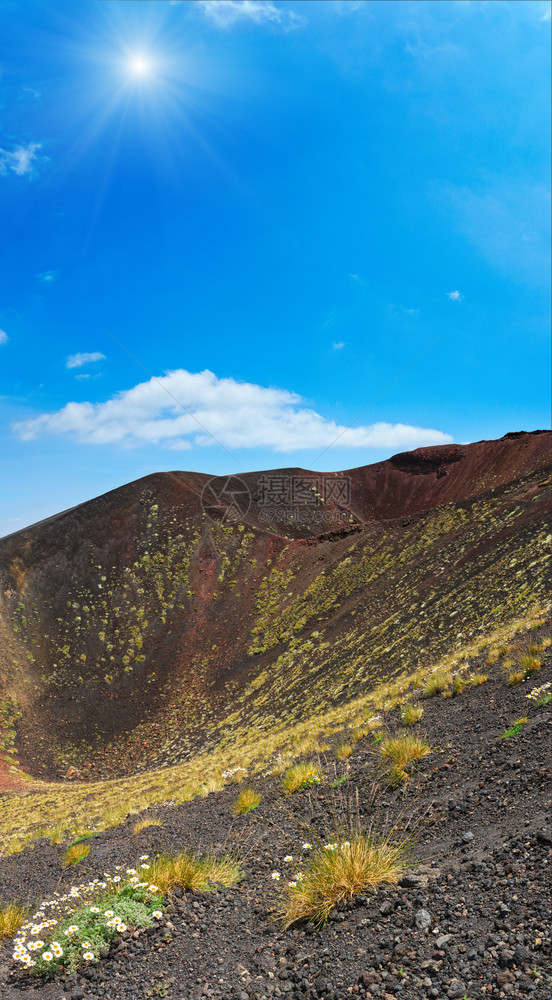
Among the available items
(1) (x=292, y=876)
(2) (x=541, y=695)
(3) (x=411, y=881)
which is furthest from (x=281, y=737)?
(3) (x=411, y=881)

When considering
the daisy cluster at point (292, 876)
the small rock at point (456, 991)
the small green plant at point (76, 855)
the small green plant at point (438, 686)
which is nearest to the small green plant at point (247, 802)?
the small green plant at point (76, 855)

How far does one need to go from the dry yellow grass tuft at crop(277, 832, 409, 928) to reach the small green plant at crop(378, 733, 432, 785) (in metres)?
2.53

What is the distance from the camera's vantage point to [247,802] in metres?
9.14

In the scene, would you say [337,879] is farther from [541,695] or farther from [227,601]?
[227,601]

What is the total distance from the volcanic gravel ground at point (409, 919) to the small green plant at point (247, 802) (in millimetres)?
1566

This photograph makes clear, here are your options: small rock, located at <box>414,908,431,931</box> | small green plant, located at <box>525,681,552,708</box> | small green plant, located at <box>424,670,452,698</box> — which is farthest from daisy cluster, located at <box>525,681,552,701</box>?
small rock, located at <box>414,908,431,931</box>

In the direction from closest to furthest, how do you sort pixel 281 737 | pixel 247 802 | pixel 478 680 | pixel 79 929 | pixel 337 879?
pixel 337 879 → pixel 79 929 → pixel 247 802 → pixel 478 680 → pixel 281 737

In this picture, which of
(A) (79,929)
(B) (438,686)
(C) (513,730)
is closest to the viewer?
(A) (79,929)

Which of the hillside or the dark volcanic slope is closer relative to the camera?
the hillside

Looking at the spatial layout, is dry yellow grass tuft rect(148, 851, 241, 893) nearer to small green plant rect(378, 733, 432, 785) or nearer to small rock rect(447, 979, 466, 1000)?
small green plant rect(378, 733, 432, 785)

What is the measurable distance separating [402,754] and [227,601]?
38464 mm

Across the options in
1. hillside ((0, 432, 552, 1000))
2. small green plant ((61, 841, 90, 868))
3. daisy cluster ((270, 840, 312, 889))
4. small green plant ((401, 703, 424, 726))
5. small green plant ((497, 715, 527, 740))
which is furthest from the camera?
small green plant ((401, 703, 424, 726))

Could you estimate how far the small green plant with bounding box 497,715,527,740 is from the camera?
6.92 metres

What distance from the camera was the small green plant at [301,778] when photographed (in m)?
8.71
